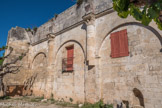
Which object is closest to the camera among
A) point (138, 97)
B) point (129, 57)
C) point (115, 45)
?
point (138, 97)

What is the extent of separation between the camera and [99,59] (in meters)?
6.50

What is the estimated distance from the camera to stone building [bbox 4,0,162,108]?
4.85 metres

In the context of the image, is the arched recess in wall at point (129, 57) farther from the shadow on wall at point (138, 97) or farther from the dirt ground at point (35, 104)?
the dirt ground at point (35, 104)

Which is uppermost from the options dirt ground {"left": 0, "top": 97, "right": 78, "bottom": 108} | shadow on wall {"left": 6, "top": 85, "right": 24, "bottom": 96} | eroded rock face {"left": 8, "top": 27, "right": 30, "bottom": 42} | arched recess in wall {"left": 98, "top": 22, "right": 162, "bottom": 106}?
eroded rock face {"left": 8, "top": 27, "right": 30, "bottom": 42}

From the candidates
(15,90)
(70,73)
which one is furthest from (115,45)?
(15,90)

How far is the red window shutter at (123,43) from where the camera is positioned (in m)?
5.56

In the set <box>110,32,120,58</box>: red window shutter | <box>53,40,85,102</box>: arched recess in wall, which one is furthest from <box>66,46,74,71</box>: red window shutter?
<box>110,32,120,58</box>: red window shutter

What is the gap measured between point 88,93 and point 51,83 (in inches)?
140

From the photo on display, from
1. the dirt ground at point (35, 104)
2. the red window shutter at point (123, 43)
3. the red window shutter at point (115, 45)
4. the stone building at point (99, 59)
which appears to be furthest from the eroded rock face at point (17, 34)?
the red window shutter at point (123, 43)

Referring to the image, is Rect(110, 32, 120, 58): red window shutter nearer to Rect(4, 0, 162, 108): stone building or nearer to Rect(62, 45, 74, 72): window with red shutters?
Rect(4, 0, 162, 108): stone building

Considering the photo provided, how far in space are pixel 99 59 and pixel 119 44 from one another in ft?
4.30

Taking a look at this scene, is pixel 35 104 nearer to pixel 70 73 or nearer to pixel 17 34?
pixel 70 73

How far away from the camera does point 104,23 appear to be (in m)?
6.60

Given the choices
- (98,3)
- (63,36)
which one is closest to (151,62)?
(98,3)
